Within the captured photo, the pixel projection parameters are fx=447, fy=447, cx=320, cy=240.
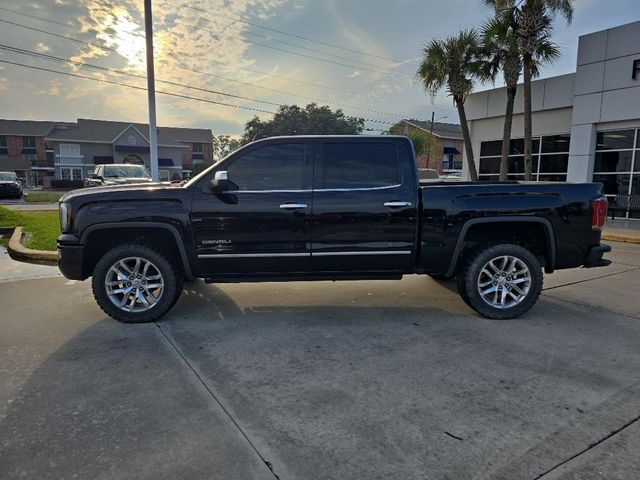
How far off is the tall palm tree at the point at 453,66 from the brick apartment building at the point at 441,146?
28.7m

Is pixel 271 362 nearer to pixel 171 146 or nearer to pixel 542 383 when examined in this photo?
pixel 542 383

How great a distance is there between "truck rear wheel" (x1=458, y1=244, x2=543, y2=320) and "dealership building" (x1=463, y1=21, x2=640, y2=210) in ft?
45.0

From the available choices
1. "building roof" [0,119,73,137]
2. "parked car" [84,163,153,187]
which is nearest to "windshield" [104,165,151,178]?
"parked car" [84,163,153,187]

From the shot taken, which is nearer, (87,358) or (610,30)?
(87,358)

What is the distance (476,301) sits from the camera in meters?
4.82

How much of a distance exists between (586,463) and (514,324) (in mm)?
2388

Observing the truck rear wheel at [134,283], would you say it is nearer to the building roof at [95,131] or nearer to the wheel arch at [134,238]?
the wheel arch at [134,238]

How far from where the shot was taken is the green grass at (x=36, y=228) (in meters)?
8.77

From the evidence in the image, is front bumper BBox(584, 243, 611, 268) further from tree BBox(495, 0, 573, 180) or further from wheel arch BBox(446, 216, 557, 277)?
tree BBox(495, 0, 573, 180)

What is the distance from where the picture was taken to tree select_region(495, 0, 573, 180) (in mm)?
15320

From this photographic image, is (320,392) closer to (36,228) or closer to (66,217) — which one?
(66,217)

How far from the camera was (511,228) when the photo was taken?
16.3ft

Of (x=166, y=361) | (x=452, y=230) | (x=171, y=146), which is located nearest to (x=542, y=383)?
(x=452, y=230)

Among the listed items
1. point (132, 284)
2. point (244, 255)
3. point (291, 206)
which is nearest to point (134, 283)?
point (132, 284)
